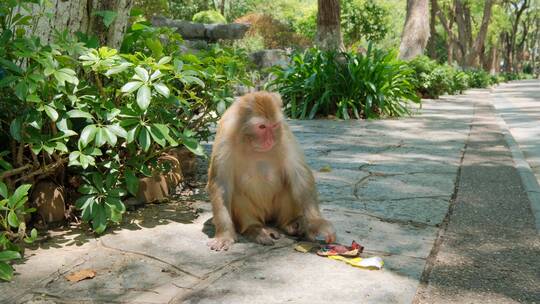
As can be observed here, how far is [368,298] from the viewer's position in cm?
234

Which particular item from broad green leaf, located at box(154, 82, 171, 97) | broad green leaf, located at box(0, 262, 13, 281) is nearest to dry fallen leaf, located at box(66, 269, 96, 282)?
broad green leaf, located at box(0, 262, 13, 281)

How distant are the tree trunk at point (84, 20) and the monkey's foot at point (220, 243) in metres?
1.47

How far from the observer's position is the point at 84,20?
3.58m

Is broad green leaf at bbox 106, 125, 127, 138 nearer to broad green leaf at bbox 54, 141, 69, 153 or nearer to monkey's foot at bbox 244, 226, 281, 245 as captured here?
broad green leaf at bbox 54, 141, 69, 153

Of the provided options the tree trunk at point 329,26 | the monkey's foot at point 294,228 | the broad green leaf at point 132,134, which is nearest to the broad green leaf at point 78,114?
the broad green leaf at point 132,134

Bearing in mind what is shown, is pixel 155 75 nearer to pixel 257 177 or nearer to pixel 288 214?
pixel 257 177

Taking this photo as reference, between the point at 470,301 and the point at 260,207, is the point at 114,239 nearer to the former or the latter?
the point at 260,207

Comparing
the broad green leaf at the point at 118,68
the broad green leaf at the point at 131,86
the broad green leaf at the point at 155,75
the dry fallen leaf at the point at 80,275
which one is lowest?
the dry fallen leaf at the point at 80,275

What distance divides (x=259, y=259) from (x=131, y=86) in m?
1.13

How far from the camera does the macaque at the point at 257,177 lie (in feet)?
9.91

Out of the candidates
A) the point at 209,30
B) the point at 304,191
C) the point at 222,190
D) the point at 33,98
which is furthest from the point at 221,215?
the point at 209,30

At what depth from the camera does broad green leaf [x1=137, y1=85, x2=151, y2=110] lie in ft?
9.42

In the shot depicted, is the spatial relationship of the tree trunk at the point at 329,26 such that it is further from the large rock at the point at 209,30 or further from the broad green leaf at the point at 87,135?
the broad green leaf at the point at 87,135

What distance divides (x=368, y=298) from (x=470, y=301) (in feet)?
1.39
